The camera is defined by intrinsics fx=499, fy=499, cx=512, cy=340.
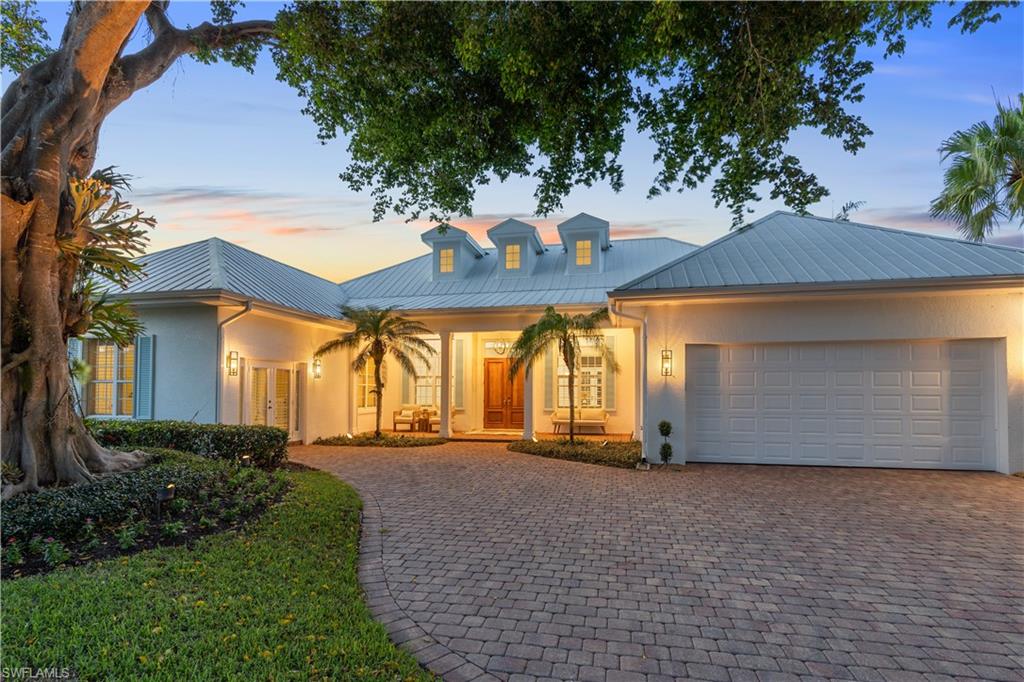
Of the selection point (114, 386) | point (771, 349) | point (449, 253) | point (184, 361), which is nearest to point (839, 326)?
point (771, 349)

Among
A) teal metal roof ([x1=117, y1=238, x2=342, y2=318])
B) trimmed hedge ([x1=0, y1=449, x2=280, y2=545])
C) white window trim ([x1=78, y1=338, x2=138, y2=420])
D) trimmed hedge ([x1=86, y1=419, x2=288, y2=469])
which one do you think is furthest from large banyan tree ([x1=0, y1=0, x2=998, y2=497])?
white window trim ([x1=78, y1=338, x2=138, y2=420])

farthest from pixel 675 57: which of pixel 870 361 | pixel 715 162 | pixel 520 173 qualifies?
pixel 870 361

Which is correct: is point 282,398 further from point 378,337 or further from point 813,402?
point 813,402

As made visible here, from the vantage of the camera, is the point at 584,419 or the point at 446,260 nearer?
the point at 584,419

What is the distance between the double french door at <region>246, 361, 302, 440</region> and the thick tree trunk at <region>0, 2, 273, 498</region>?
5022 millimetres

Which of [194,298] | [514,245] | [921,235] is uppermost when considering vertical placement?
[514,245]

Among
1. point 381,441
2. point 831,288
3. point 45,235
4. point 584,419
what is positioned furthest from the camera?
point 584,419

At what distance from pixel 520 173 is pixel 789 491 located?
636 centimetres

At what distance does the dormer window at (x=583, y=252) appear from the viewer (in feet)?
51.7

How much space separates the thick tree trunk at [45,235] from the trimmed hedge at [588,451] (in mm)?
7973

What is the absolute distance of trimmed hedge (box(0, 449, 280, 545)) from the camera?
4.65 m

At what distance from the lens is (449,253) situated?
16781mm

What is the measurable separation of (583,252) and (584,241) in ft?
1.18

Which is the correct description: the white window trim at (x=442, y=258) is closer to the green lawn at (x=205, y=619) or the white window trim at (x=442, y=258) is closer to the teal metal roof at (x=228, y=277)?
the teal metal roof at (x=228, y=277)
